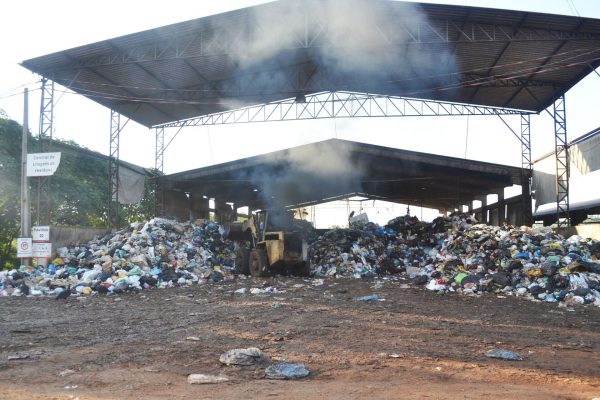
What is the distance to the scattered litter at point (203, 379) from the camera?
3.87 metres

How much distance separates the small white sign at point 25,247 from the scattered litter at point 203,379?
9792mm

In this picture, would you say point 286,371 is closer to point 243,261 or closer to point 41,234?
point 243,261

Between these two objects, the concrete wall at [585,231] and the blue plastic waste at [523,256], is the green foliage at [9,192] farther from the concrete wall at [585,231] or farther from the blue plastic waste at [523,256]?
the concrete wall at [585,231]

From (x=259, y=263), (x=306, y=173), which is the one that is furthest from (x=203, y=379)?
(x=306, y=173)

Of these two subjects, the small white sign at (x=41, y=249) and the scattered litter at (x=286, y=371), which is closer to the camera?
the scattered litter at (x=286, y=371)

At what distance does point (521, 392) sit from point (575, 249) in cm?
915

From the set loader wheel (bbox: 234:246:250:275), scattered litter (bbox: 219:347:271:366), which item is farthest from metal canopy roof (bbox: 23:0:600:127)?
scattered litter (bbox: 219:347:271:366)

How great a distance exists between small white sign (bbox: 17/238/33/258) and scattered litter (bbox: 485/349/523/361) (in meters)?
11.2

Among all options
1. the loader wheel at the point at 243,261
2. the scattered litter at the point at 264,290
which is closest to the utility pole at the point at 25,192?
the loader wheel at the point at 243,261

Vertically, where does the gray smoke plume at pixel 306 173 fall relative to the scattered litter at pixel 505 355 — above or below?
above

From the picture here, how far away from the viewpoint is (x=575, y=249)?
1130cm

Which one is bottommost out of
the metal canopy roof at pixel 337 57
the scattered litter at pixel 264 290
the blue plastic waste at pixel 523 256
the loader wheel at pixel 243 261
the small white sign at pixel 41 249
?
the scattered litter at pixel 264 290

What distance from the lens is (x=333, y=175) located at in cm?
1995

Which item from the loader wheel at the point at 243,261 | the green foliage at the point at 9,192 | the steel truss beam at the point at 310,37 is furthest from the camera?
the green foliage at the point at 9,192
